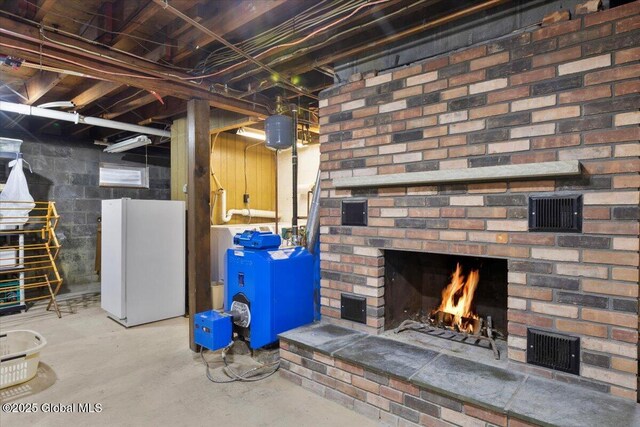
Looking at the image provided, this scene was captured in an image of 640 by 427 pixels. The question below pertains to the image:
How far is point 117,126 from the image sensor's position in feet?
14.6

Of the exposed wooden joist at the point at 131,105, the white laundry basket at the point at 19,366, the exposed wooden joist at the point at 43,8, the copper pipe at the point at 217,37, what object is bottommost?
the white laundry basket at the point at 19,366

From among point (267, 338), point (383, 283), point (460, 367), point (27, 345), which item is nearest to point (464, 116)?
point (383, 283)

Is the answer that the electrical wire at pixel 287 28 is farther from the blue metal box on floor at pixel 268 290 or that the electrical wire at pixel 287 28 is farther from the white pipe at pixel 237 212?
the white pipe at pixel 237 212

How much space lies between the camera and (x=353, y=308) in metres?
2.69

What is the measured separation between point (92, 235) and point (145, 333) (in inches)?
116

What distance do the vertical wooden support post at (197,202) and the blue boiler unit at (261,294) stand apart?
1.14 ft

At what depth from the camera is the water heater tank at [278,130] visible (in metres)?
3.62

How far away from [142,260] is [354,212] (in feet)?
8.80

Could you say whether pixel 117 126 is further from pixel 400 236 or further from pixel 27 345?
pixel 400 236

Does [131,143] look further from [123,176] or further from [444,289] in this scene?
[444,289]

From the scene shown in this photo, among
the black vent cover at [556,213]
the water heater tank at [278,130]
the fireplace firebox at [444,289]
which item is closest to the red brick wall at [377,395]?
the fireplace firebox at [444,289]

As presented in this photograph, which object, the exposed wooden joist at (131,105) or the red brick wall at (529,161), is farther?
the exposed wooden joist at (131,105)

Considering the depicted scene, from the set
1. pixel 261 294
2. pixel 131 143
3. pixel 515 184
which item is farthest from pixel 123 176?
pixel 515 184

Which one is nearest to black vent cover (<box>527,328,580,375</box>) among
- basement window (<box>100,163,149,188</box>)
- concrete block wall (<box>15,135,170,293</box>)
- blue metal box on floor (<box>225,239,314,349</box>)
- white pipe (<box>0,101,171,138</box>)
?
blue metal box on floor (<box>225,239,314,349</box>)
